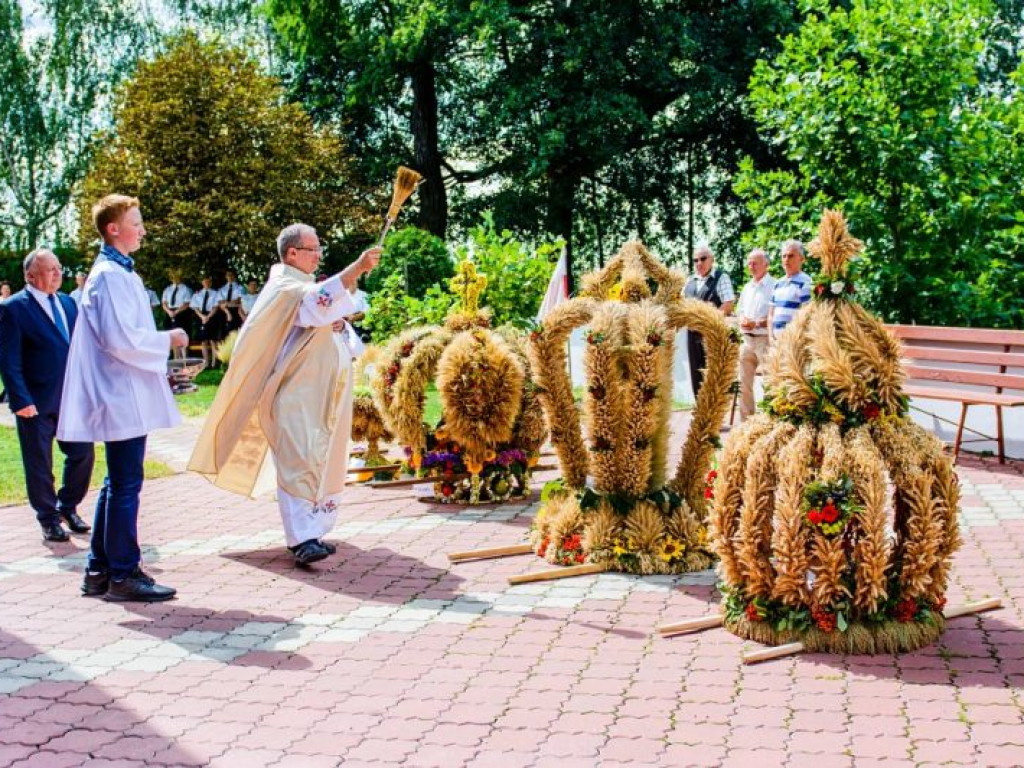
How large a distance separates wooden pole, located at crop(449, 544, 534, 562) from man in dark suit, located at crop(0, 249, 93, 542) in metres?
2.59

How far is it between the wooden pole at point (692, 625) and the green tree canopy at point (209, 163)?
19219 mm

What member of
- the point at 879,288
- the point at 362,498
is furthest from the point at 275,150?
the point at 362,498

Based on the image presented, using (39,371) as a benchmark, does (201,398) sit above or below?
below

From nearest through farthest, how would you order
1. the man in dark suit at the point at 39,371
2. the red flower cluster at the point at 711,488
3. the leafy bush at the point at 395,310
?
the red flower cluster at the point at 711,488 < the man in dark suit at the point at 39,371 < the leafy bush at the point at 395,310

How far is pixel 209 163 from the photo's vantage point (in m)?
23.6

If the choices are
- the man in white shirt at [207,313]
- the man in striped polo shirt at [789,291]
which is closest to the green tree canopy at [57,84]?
the man in white shirt at [207,313]

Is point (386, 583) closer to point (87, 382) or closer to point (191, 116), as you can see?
point (87, 382)

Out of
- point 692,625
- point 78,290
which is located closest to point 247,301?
point 78,290

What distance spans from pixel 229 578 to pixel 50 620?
108 cm

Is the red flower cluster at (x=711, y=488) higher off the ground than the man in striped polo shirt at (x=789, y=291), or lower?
lower

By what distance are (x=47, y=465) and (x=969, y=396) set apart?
7.18m

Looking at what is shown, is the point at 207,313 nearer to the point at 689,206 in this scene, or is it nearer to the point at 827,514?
the point at 689,206

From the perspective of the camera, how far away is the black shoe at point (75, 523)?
25.4ft

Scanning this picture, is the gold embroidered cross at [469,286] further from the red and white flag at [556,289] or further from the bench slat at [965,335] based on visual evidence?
the bench slat at [965,335]
